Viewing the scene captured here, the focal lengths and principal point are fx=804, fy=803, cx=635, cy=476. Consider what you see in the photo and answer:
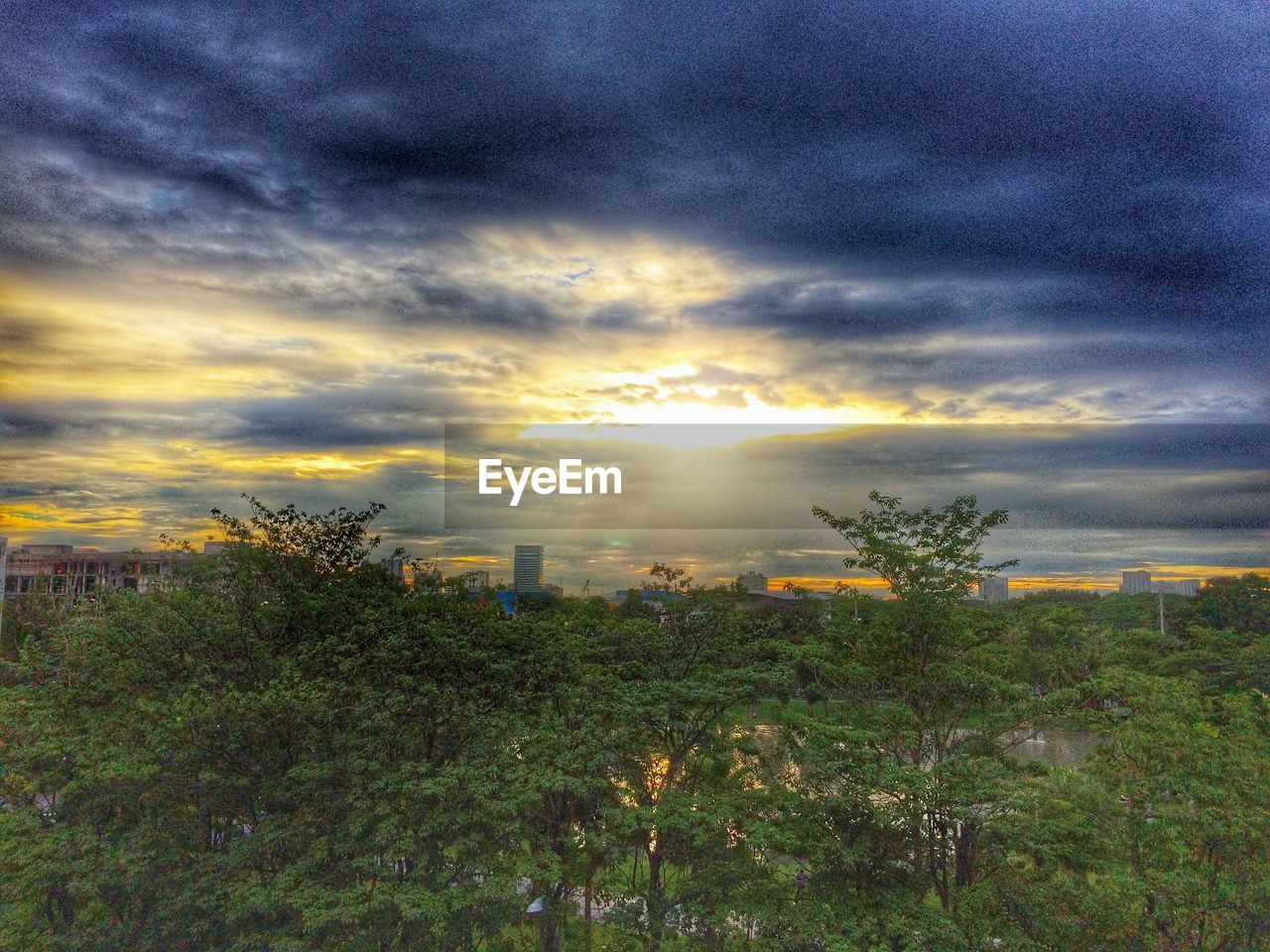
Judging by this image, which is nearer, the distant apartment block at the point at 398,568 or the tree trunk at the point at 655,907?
the tree trunk at the point at 655,907

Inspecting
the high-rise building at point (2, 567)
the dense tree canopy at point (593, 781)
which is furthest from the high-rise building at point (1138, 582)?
the high-rise building at point (2, 567)

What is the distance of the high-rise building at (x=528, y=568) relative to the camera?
65.7ft

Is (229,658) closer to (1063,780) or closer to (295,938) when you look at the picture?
(295,938)

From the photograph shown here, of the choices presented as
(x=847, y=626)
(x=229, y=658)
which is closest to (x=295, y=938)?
(x=229, y=658)

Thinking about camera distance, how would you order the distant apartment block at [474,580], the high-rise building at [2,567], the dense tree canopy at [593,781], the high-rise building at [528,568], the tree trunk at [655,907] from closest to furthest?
1. the dense tree canopy at [593,781]
2. the tree trunk at [655,907]
3. the distant apartment block at [474,580]
4. the high-rise building at [528,568]
5. the high-rise building at [2,567]

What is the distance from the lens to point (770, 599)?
19969mm

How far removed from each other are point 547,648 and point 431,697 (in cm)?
226

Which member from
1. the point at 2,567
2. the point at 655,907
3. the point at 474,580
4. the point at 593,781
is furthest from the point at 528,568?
the point at 2,567

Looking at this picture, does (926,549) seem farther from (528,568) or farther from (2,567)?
(2,567)

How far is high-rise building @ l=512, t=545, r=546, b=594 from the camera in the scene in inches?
789

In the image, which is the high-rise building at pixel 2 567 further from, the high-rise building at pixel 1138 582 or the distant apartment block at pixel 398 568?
the high-rise building at pixel 1138 582

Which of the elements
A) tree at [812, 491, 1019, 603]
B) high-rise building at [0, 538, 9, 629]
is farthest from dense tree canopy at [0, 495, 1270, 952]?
high-rise building at [0, 538, 9, 629]

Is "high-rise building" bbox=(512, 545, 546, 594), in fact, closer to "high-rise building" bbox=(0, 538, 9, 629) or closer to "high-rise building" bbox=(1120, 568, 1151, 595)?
"high-rise building" bbox=(0, 538, 9, 629)

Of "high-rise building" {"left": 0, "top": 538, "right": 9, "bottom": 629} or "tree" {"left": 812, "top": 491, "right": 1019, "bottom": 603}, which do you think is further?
"high-rise building" {"left": 0, "top": 538, "right": 9, "bottom": 629}
